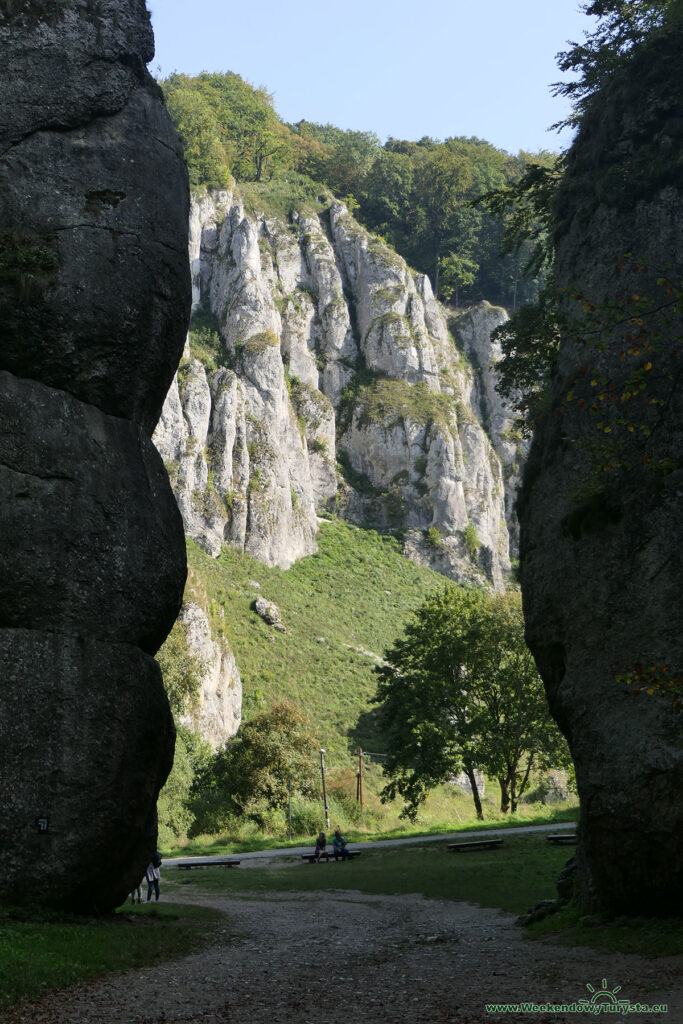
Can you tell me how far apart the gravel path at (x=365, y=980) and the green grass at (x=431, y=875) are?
3118 millimetres

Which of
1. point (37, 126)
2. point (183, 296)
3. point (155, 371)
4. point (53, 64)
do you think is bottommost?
point (155, 371)

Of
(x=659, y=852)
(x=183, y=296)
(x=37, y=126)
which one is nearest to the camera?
(x=659, y=852)

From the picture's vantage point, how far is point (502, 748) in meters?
32.1

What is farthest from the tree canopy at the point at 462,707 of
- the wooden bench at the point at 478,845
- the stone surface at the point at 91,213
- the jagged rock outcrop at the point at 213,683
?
the stone surface at the point at 91,213

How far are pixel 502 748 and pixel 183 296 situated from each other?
22.1 metres

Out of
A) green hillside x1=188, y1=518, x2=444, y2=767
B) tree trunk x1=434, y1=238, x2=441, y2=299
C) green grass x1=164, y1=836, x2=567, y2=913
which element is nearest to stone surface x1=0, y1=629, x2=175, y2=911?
green grass x1=164, y1=836, x2=567, y2=913

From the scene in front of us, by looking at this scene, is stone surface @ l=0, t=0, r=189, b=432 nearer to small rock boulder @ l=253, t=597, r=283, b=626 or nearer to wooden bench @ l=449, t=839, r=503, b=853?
wooden bench @ l=449, t=839, r=503, b=853

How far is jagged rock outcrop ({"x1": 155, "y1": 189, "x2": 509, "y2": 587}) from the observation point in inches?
2616

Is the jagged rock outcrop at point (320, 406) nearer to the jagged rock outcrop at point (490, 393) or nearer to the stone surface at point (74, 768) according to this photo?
the jagged rock outcrop at point (490, 393)

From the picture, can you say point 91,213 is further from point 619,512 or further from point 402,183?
point 402,183

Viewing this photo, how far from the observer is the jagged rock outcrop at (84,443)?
12.5m

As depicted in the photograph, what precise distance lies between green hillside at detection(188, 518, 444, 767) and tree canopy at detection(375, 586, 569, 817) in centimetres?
1349

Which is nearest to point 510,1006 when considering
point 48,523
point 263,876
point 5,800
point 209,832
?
point 5,800

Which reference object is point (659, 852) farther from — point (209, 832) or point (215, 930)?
point (209, 832)
